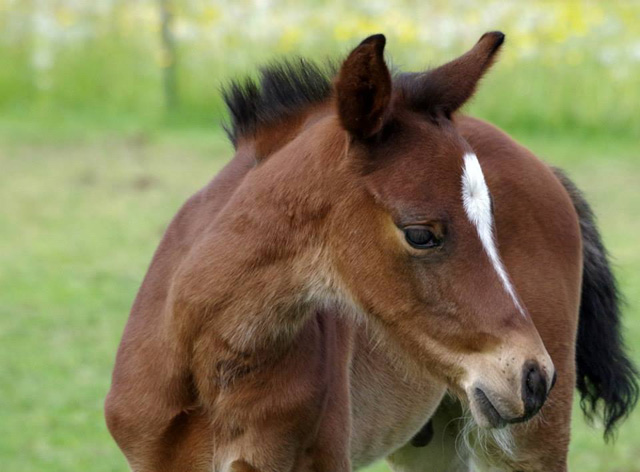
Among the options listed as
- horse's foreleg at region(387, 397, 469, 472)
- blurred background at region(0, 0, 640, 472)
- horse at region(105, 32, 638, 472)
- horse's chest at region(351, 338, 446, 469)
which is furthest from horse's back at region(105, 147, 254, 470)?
blurred background at region(0, 0, 640, 472)

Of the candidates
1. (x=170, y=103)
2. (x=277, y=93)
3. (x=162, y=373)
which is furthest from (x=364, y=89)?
(x=170, y=103)

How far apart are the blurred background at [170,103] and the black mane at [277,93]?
183 inches

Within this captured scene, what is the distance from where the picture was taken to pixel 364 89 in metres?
2.90

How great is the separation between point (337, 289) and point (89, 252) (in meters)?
6.64

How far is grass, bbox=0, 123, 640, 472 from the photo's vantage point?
6016mm

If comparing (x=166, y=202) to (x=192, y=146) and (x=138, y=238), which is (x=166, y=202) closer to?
(x=138, y=238)

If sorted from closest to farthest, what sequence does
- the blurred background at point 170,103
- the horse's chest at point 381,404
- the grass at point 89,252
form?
the horse's chest at point 381,404 < the grass at point 89,252 < the blurred background at point 170,103

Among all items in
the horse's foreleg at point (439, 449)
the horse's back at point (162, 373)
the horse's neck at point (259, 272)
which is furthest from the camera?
the horse's foreleg at point (439, 449)

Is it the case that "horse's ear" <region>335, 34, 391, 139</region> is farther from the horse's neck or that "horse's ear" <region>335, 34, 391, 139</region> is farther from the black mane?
the black mane

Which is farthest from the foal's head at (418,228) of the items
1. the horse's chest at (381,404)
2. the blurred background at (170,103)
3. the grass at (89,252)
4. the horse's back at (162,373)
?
the blurred background at (170,103)

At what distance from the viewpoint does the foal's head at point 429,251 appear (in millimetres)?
2834

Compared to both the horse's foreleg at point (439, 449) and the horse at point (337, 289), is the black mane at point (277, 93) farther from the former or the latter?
the horse's foreleg at point (439, 449)

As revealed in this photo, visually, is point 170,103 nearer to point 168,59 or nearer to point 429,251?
point 168,59

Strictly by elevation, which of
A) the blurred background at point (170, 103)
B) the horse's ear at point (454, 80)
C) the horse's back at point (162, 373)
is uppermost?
the horse's ear at point (454, 80)
